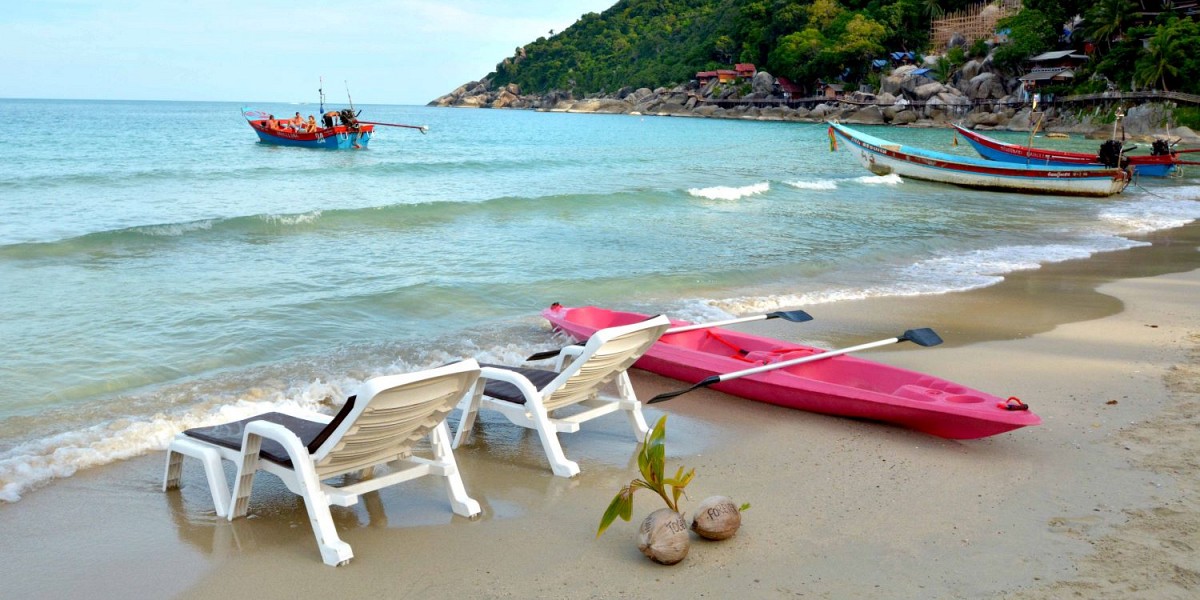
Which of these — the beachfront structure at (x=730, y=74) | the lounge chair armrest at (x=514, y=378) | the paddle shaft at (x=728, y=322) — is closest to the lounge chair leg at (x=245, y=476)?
the lounge chair armrest at (x=514, y=378)

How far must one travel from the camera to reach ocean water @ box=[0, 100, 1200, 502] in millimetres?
7785

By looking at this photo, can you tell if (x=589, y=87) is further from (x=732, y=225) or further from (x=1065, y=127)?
(x=732, y=225)

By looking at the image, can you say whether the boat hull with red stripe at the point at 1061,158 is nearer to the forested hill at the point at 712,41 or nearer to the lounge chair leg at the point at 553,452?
the lounge chair leg at the point at 553,452

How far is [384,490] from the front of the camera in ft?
17.6

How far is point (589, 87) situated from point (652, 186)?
124 meters

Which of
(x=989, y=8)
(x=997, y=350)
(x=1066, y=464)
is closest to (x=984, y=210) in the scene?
(x=997, y=350)

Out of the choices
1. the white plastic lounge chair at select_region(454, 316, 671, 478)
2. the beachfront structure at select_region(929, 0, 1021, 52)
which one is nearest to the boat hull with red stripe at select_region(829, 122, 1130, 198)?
the white plastic lounge chair at select_region(454, 316, 671, 478)

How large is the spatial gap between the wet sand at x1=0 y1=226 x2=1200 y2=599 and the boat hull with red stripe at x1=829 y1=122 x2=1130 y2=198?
65.9ft

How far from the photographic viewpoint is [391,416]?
4441 millimetres

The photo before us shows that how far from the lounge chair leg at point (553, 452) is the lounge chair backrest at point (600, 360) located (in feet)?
0.57

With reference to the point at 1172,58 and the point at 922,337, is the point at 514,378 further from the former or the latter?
the point at 1172,58

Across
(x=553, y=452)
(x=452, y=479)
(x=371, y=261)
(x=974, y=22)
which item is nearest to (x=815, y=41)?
(x=974, y=22)

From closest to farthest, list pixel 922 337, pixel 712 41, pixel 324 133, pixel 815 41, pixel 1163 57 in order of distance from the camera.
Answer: pixel 922 337, pixel 324 133, pixel 1163 57, pixel 815 41, pixel 712 41

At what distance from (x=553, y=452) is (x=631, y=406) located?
793 mm
